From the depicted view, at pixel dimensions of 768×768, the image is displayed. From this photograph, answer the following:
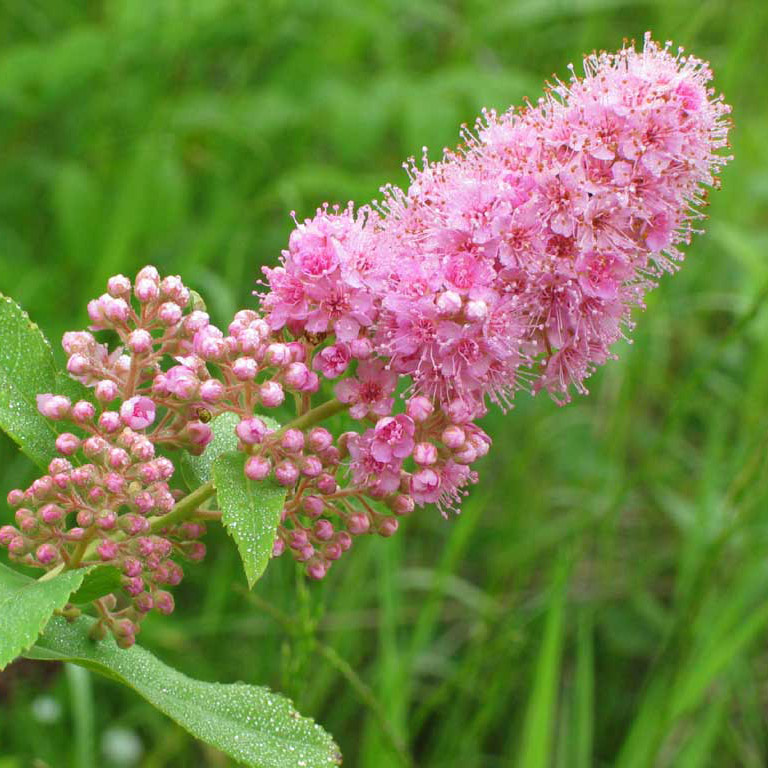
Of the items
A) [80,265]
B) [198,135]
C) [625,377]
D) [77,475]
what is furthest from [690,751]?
[198,135]

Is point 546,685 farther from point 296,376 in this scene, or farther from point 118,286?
point 118,286

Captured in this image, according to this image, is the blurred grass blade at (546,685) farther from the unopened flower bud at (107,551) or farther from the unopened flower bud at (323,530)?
the unopened flower bud at (107,551)

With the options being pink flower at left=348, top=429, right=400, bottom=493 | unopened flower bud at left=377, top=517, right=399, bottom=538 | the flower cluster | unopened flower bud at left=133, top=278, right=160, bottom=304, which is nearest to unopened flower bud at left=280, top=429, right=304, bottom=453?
the flower cluster

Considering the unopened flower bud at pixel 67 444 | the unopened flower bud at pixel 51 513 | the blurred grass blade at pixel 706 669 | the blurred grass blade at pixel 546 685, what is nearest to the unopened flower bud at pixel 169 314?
the unopened flower bud at pixel 67 444

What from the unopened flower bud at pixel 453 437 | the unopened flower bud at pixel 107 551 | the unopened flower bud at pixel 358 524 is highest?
the unopened flower bud at pixel 453 437

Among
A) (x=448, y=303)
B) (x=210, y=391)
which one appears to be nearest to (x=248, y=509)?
(x=210, y=391)

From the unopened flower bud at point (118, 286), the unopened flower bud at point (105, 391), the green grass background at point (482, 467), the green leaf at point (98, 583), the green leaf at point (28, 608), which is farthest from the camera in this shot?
the green grass background at point (482, 467)

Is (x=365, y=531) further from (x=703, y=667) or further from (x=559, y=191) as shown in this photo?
(x=703, y=667)
